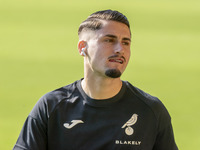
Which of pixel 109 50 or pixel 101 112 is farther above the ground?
pixel 109 50

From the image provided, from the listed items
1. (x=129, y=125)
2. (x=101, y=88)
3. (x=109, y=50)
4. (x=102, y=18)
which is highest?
(x=102, y=18)

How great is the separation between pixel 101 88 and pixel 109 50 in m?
0.13

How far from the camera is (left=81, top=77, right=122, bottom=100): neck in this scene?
52.7 inches

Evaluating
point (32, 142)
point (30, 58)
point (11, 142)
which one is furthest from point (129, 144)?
point (30, 58)

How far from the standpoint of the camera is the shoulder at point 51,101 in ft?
4.36

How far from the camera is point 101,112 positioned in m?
1.34

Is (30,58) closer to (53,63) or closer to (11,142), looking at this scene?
(53,63)

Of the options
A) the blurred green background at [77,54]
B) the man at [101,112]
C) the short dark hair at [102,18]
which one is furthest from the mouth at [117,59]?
the blurred green background at [77,54]

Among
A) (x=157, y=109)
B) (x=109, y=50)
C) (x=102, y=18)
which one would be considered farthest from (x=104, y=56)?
(x=157, y=109)

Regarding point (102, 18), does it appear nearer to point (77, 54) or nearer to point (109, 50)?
point (109, 50)

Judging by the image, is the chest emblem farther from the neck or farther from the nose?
the nose

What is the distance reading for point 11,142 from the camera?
7.03 feet

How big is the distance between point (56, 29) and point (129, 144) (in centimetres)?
121

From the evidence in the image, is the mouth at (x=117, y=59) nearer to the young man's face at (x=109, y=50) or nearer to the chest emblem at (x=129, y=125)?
the young man's face at (x=109, y=50)
